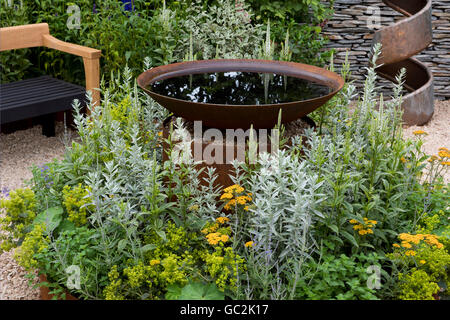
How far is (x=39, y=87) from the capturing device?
530cm

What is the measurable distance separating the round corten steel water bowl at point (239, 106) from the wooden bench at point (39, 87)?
1319 millimetres

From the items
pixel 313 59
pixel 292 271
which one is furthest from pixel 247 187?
pixel 313 59

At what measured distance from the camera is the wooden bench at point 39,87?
480 cm

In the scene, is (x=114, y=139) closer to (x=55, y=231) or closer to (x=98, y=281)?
(x=55, y=231)

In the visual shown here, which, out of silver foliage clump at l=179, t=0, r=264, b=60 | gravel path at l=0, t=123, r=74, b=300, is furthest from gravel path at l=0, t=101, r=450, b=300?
silver foliage clump at l=179, t=0, r=264, b=60

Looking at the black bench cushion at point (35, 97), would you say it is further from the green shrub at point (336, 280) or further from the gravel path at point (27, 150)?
the green shrub at point (336, 280)

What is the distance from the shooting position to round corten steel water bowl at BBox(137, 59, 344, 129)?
3.09 metres

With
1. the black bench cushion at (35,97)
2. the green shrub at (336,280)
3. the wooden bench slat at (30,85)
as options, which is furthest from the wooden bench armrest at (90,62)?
the green shrub at (336,280)

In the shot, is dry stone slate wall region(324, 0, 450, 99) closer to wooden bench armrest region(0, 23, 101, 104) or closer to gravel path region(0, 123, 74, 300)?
wooden bench armrest region(0, 23, 101, 104)

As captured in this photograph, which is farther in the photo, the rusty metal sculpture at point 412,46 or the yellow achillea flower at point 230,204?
the rusty metal sculpture at point 412,46
